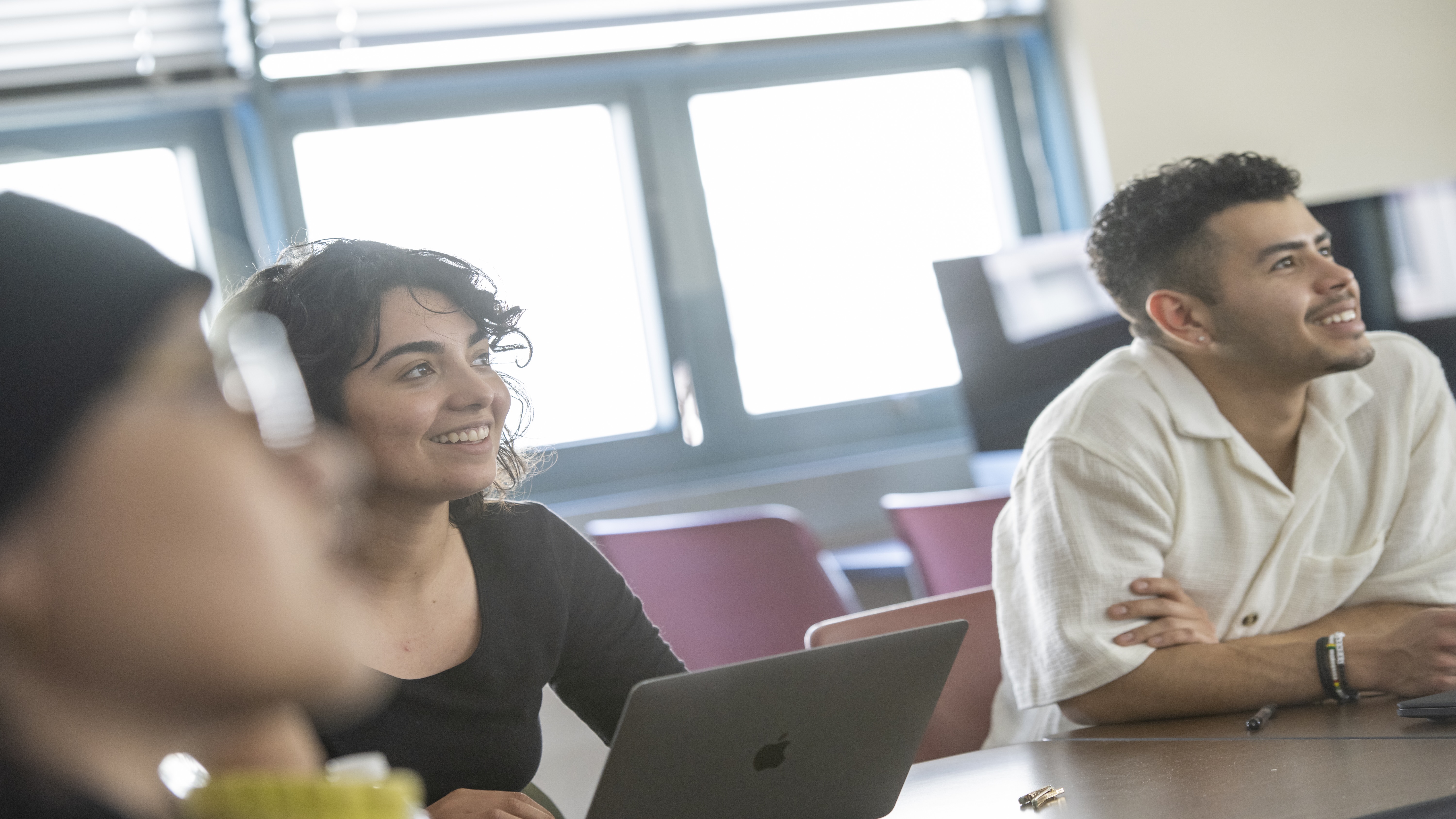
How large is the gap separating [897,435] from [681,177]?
1.03m

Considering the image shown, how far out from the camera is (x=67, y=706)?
17.5 inches

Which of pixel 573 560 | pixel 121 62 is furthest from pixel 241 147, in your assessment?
pixel 573 560

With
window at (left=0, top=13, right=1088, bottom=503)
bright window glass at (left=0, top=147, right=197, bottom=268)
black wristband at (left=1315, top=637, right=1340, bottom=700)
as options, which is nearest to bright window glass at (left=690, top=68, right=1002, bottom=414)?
window at (left=0, top=13, right=1088, bottom=503)

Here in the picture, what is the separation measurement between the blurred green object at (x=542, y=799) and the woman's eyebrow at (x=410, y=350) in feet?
1.80

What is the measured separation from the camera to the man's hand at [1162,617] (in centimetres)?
146

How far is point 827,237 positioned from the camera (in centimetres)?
376

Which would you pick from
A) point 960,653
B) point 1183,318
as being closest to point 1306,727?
point 960,653

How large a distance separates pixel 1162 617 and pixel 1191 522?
0.16m

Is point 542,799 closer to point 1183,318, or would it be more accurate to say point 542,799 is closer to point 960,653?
point 960,653

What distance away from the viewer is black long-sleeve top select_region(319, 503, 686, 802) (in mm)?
1389

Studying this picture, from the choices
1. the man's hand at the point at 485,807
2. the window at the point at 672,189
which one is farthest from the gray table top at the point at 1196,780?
the window at the point at 672,189

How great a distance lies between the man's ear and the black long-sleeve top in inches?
34.4

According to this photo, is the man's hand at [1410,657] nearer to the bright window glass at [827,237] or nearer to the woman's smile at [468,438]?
the woman's smile at [468,438]

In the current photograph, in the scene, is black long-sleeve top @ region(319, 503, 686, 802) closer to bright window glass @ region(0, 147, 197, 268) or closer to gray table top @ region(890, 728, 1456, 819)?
gray table top @ region(890, 728, 1456, 819)
